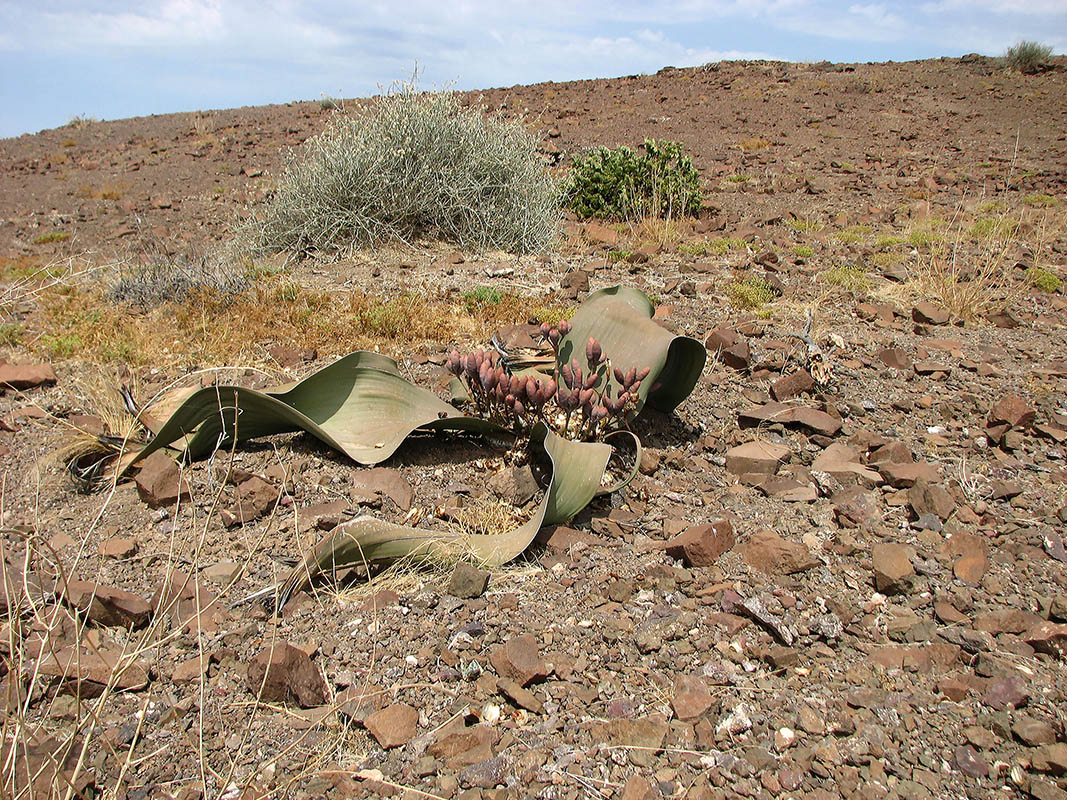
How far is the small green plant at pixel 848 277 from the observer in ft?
15.4

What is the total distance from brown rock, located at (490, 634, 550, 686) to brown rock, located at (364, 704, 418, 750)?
223 mm

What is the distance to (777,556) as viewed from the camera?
216 centimetres

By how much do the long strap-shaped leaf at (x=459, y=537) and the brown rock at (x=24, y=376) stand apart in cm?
217

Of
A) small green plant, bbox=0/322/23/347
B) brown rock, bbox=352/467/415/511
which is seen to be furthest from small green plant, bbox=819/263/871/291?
small green plant, bbox=0/322/23/347

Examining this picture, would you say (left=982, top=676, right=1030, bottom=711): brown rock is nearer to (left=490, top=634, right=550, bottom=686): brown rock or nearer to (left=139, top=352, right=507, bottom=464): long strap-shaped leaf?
(left=490, top=634, right=550, bottom=686): brown rock

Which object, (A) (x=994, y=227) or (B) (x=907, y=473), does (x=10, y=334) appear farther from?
(A) (x=994, y=227)

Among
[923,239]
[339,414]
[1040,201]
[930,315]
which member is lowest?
[339,414]

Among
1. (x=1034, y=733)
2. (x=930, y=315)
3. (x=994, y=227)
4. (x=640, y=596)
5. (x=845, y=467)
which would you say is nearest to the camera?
(x=1034, y=733)

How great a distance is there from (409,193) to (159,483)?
3.68 meters

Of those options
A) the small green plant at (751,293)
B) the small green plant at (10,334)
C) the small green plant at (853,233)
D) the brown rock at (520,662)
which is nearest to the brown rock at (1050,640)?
the brown rock at (520,662)

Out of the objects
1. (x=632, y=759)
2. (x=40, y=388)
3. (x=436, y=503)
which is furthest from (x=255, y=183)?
(x=632, y=759)

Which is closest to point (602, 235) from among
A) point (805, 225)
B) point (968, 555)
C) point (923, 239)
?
point (805, 225)

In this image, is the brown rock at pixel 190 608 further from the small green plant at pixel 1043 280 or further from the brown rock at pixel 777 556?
the small green plant at pixel 1043 280

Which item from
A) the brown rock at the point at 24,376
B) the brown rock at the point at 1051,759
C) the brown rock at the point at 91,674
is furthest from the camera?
the brown rock at the point at 24,376
